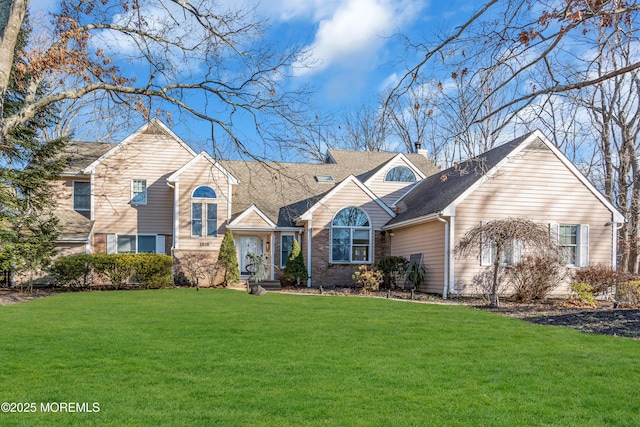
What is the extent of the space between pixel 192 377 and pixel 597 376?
453 cm

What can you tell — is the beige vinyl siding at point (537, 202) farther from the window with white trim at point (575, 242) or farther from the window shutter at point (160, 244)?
the window shutter at point (160, 244)

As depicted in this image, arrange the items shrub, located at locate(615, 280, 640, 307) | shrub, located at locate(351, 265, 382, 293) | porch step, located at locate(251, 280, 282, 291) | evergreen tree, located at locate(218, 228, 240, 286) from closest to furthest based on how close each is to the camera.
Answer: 1. shrub, located at locate(615, 280, 640, 307)
2. shrub, located at locate(351, 265, 382, 293)
3. evergreen tree, located at locate(218, 228, 240, 286)
4. porch step, located at locate(251, 280, 282, 291)

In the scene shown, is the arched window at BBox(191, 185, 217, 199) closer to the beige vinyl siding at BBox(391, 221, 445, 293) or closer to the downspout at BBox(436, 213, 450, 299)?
the beige vinyl siding at BBox(391, 221, 445, 293)

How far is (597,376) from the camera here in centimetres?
582

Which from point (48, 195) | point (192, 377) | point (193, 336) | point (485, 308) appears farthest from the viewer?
point (48, 195)

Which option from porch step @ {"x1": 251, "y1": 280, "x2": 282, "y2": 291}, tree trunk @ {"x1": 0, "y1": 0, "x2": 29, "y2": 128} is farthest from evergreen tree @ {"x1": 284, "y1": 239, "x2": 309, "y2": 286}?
tree trunk @ {"x1": 0, "y1": 0, "x2": 29, "y2": 128}

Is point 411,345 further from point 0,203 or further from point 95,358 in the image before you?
point 0,203

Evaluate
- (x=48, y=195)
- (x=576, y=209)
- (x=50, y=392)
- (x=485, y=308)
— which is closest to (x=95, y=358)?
(x=50, y=392)

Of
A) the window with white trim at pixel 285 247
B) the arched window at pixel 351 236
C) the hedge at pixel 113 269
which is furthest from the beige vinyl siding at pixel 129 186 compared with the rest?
the arched window at pixel 351 236

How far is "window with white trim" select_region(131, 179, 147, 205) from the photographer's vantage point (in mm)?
21719

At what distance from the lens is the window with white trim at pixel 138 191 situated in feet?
71.3

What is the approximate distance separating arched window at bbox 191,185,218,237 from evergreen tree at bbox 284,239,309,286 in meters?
3.34

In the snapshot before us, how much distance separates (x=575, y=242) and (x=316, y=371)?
14369 mm

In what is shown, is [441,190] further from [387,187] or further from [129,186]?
[129,186]
